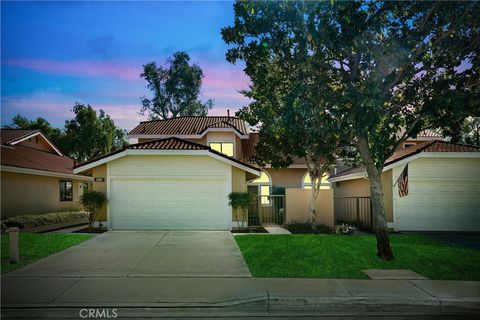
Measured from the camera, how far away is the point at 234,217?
1762 cm

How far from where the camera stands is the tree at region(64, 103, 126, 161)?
3769 centimetres

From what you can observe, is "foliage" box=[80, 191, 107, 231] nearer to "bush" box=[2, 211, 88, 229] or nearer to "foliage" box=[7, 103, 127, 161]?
"bush" box=[2, 211, 88, 229]

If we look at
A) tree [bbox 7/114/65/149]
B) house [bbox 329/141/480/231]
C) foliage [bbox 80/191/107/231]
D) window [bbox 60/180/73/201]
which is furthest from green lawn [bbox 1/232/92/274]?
tree [bbox 7/114/65/149]

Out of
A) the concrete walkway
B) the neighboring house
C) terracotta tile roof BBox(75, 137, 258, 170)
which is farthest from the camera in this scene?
the neighboring house

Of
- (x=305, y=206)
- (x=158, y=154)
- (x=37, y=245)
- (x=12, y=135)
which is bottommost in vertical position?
(x=37, y=245)

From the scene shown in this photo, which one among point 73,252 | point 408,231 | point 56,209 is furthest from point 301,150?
point 56,209

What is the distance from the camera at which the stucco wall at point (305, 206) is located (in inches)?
766

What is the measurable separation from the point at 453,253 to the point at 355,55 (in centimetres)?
649

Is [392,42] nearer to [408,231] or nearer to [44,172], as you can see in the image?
[408,231]

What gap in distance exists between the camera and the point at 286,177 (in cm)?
2566

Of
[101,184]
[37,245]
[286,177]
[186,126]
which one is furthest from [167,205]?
[186,126]

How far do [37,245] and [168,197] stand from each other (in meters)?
5.79

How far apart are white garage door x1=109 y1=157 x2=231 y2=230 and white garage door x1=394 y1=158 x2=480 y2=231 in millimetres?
8273

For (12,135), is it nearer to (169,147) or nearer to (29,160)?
(29,160)
